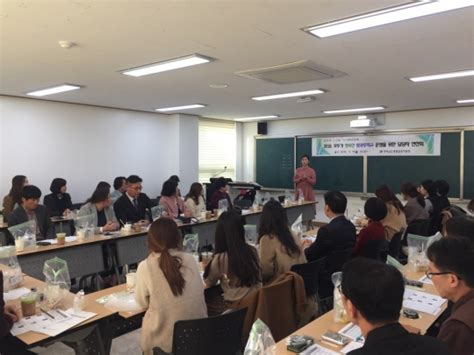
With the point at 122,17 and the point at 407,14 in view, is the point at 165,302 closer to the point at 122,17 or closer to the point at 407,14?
the point at 122,17

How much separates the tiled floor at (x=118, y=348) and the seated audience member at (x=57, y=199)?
3110 millimetres

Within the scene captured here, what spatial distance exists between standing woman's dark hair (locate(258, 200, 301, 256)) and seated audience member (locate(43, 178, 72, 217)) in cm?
412

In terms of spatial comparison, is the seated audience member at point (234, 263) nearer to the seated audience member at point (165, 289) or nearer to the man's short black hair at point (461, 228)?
the seated audience member at point (165, 289)

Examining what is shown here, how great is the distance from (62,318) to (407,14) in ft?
9.61

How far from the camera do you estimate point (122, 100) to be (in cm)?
660

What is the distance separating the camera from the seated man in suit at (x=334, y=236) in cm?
327

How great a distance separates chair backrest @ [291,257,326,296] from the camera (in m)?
2.61

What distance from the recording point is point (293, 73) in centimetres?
425

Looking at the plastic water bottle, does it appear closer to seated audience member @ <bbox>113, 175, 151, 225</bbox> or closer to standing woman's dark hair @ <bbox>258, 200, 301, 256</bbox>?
standing woman's dark hair @ <bbox>258, 200, 301, 256</bbox>

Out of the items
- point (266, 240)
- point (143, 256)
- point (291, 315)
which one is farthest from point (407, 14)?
point (143, 256)

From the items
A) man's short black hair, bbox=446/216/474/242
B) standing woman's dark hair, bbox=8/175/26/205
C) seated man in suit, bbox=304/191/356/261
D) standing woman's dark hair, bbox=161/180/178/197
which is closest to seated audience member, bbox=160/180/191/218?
standing woman's dark hair, bbox=161/180/178/197

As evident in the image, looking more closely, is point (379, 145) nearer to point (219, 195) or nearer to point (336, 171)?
point (336, 171)

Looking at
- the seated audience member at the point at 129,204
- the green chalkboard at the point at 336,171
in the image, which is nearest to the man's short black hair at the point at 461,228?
the seated audience member at the point at 129,204

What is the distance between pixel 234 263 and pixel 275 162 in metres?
7.61
